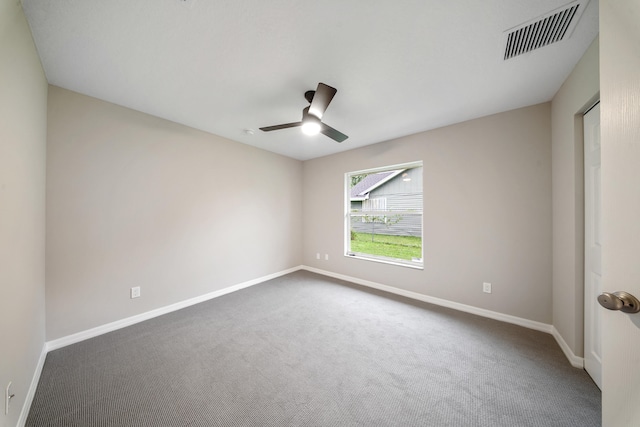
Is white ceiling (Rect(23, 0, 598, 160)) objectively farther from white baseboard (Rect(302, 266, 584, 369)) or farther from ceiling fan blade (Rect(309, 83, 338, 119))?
white baseboard (Rect(302, 266, 584, 369))

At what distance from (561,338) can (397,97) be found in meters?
2.81

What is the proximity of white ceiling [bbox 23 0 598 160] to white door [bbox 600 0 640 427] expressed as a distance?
92cm

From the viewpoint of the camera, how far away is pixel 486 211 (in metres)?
2.62

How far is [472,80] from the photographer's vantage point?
6.36 feet

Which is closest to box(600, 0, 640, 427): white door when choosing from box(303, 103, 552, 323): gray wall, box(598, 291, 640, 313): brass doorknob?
box(598, 291, 640, 313): brass doorknob

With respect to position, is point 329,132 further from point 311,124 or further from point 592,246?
point 592,246

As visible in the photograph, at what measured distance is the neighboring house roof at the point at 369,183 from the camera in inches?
143

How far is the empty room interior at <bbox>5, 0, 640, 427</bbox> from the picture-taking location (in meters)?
1.34

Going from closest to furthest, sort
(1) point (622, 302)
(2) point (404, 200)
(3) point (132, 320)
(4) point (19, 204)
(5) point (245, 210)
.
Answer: (1) point (622, 302) → (4) point (19, 204) → (3) point (132, 320) → (2) point (404, 200) → (5) point (245, 210)

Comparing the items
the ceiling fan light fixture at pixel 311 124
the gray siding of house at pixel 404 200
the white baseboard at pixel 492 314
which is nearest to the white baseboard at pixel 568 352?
the white baseboard at pixel 492 314

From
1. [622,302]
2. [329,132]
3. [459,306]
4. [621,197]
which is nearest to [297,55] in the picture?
[329,132]

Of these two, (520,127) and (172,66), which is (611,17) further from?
(172,66)

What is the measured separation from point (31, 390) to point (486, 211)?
4.36 meters

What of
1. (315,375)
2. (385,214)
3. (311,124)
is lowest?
(315,375)
